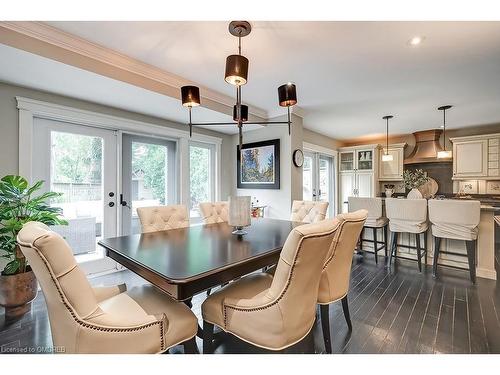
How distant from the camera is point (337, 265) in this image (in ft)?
5.41

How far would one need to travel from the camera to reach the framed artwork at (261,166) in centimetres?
386

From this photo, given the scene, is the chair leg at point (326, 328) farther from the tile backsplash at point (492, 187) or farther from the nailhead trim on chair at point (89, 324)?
the tile backsplash at point (492, 187)

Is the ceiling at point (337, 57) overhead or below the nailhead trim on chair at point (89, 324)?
overhead

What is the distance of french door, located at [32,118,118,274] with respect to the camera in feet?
8.66

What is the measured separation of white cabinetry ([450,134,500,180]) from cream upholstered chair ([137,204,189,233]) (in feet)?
18.7

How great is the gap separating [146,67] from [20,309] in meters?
2.45

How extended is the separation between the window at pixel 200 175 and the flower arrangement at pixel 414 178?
439 cm

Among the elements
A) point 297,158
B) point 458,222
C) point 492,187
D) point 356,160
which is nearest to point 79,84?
point 297,158

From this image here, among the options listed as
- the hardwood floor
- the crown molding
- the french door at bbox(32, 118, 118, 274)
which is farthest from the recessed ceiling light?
the french door at bbox(32, 118, 118, 274)

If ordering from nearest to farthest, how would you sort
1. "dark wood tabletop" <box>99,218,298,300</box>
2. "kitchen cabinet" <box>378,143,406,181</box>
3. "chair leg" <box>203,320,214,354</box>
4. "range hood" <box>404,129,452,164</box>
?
"dark wood tabletop" <box>99,218,298,300</box>, "chair leg" <box>203,320,214,354</box>, "range hood" <box>404,129,452,164</box>, "kitchen cabinet" <box>378,143,406,181</box>

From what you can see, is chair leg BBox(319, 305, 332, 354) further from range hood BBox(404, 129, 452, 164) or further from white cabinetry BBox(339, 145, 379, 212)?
range hood BBox(404, 129, 452, 164)

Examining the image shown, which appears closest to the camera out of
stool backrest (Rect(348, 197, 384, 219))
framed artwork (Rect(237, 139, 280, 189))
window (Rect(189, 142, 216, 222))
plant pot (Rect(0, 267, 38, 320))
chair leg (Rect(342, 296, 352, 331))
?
chair leg (Rect(342, 296, 352, 331))

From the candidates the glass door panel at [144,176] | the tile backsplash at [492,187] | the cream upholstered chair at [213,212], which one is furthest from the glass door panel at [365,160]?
the glass door panel at [144,176]
